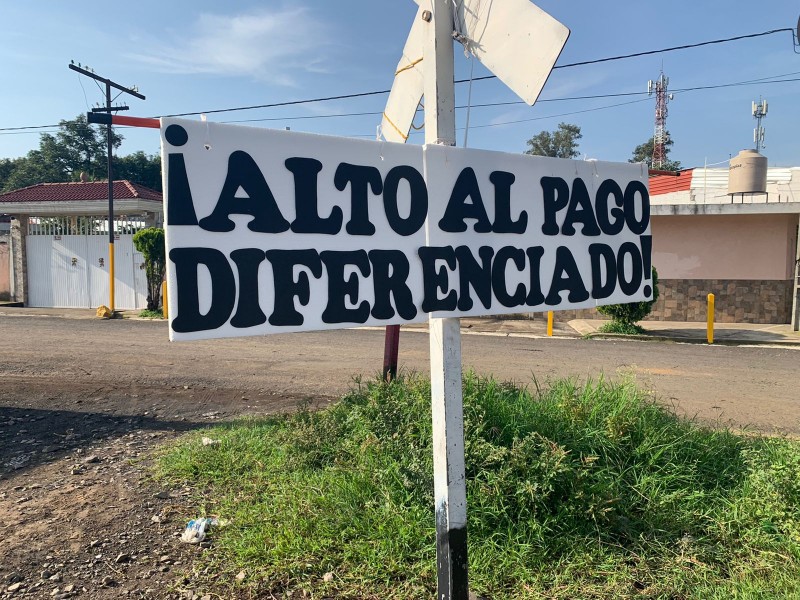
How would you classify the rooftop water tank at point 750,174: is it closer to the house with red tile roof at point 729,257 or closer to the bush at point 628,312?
the house with red tile roof at point 729,257

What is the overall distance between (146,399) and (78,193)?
53.2ft

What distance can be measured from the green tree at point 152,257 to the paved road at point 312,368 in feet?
14.7

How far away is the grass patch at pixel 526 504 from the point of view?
2.68 metres

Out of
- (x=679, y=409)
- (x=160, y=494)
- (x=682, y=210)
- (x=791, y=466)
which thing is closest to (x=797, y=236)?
(x=682, y=210)

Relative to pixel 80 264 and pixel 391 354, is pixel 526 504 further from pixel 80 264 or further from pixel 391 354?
pixel 80 264

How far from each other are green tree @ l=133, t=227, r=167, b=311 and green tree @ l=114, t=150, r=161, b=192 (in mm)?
32238

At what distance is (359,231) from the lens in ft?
7.01

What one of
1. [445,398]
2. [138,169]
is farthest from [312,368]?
[138,169]

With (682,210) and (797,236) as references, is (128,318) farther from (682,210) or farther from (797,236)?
(797,236)

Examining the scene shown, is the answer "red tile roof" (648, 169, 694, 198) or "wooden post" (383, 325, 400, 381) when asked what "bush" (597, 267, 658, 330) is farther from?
"wooden post" (383, 325, 400, 381)

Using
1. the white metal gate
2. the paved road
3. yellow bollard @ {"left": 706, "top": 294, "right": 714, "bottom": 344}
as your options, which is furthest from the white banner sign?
the white metal gate

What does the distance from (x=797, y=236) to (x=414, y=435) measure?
50.8ft

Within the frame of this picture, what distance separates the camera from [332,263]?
6.86ft

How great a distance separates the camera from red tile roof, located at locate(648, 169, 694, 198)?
1847 cm
